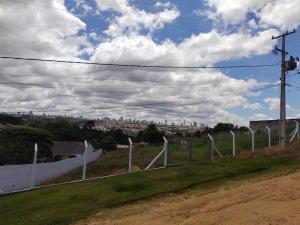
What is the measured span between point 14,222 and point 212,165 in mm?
10924

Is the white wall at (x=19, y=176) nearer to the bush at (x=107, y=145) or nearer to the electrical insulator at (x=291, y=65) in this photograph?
the electrical insulator at (x=291, y=65)

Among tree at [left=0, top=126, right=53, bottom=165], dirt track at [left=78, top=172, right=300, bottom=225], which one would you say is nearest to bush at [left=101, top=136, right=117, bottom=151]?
tree at [left=0, top=126, right=53, bottom=165]

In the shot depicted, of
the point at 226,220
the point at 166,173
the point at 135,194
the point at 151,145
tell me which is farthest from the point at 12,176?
the point at 151,145

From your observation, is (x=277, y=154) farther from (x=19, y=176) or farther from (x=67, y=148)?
(x=67, y=148)

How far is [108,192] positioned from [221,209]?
4.84m

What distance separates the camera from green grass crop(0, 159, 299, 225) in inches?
537

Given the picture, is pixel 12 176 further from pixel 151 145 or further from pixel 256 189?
pixel 151 145

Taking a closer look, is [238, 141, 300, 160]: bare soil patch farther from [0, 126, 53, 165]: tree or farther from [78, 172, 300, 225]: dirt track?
[0, 126, 53, 165]: tree

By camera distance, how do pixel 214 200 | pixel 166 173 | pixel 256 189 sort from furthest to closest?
pixel 166 173
pixel 256 189
pixel 214 200

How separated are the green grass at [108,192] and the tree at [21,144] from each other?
3195 centimetres

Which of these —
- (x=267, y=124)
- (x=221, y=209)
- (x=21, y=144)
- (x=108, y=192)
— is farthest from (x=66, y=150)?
(x=221, y=209)

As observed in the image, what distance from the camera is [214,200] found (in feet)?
46.0

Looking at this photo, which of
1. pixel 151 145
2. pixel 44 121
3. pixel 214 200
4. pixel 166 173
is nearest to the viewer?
pixel 214 200

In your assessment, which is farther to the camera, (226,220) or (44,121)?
(44,121)
